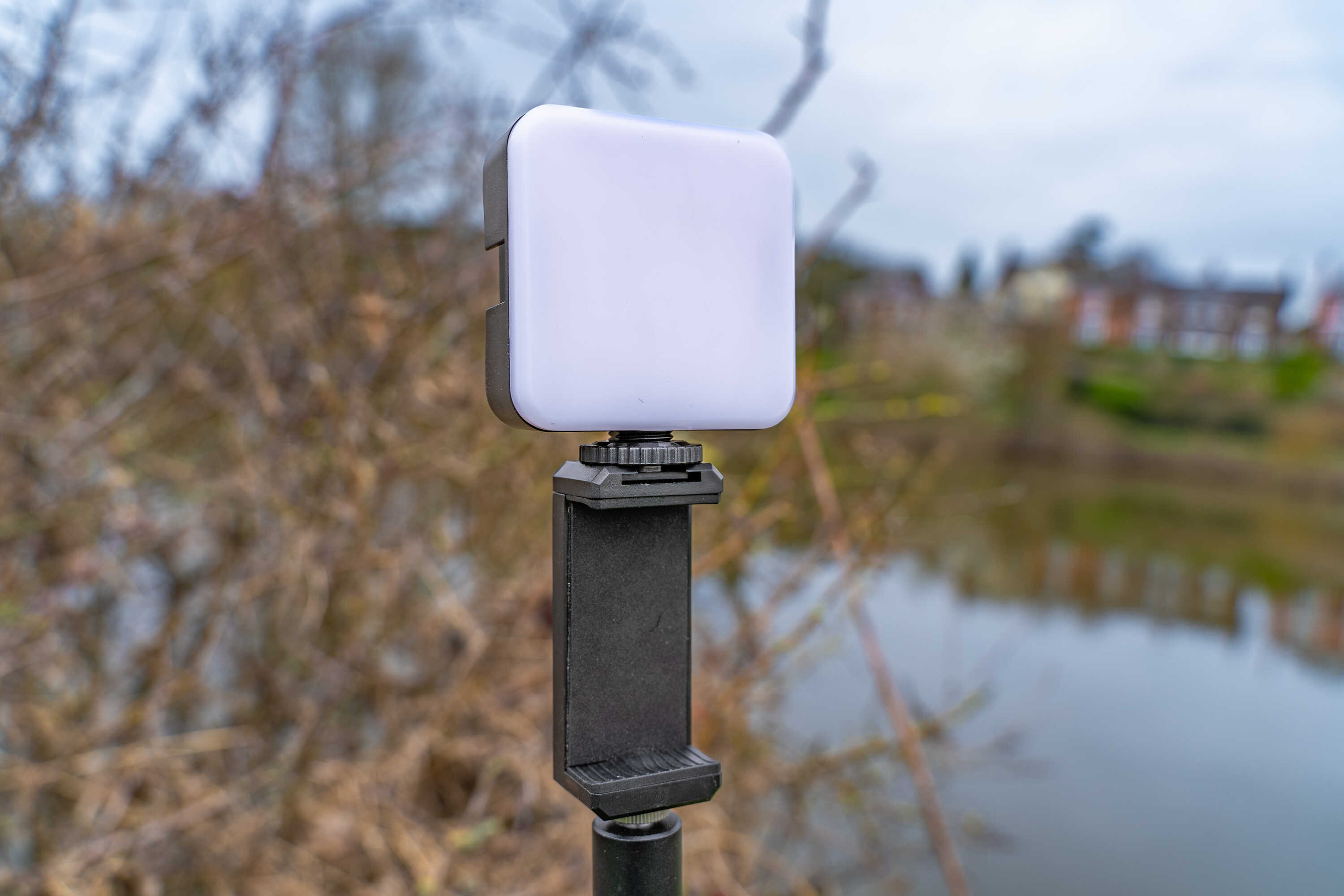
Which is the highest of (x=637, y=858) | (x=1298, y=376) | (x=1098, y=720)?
(x=1298, y=376)

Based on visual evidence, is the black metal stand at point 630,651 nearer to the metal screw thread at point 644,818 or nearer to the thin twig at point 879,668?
the metal screw thread at point 644,818

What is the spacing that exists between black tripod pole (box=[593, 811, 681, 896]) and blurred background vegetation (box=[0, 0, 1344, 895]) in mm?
847

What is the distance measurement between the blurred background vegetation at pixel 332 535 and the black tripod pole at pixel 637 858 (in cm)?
85

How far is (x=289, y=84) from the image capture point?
1369 mm

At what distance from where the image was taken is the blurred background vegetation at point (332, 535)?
140 centimetres

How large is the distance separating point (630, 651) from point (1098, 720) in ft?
11.7

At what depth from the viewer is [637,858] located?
414mm

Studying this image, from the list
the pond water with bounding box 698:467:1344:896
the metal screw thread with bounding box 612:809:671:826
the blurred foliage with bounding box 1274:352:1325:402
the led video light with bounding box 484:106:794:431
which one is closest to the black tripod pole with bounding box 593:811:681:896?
the metal screw thread with bounding box 612:809:671:826

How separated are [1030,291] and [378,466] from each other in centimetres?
852

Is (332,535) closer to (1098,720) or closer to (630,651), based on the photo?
(630,651)

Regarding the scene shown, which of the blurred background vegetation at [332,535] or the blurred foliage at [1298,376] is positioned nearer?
the blurred background vegetation at [332,535]

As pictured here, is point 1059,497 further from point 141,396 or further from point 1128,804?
point 141,396

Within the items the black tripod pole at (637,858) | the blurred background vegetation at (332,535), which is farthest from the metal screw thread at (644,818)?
the blurred background vegetation at (332,535)

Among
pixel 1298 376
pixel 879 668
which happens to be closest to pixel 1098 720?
pixel 879 668
